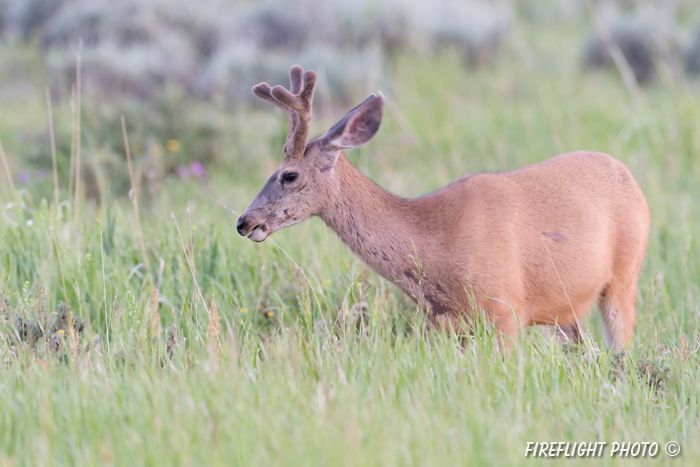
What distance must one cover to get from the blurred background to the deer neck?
352 centimetres

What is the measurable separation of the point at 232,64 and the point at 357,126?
26.8ft

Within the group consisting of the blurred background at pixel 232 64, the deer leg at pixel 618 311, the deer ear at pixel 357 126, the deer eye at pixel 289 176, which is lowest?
the deer leg at pixel 618 311

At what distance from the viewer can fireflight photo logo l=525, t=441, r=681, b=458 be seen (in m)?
2.68

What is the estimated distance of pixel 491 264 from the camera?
4.15 meters

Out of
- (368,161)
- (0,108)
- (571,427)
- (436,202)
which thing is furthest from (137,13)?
(571,427)

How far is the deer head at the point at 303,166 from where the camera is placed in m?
4.22

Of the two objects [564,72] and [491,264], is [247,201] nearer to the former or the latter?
[491,264]

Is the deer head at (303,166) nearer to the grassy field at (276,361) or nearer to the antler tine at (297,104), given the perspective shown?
the antler tine at (297,104)

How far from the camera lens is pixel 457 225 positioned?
4.26 metres

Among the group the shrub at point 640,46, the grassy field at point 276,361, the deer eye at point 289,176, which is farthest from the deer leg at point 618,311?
the shrub at point 640,46

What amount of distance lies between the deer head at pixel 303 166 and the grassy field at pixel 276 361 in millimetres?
302

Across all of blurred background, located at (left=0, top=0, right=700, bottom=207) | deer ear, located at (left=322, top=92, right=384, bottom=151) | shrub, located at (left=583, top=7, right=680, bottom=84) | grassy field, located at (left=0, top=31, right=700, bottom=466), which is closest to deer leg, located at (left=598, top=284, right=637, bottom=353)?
grassy field, located at (left=0, top=31, right=700, bottom=466)

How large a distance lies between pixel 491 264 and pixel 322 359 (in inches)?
40.5

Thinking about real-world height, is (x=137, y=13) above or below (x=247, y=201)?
above
